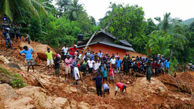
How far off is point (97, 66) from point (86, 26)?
54.5 ft

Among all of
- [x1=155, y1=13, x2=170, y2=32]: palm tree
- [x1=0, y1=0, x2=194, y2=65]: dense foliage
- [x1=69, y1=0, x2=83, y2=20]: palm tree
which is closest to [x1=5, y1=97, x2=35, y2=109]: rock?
[x1=0, y1=0, x2=194, y2=65]: dense foliage

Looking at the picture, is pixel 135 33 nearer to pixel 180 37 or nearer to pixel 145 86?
pixel 180 37

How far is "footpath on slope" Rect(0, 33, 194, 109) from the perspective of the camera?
345 centimetres

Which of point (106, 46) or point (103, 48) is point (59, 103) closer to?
point (103, 48)

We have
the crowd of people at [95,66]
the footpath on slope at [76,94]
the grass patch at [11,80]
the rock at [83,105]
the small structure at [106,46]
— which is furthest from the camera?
the small structure at [106,46]

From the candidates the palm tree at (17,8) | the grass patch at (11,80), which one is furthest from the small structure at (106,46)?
the grass patch at (11,80)

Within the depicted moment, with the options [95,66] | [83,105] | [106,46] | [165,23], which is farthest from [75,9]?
[83,105]

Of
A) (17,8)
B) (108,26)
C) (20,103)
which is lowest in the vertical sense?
(20,103)

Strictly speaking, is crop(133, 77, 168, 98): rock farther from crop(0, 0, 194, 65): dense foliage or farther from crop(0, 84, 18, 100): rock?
crop(0, 84, 18, 100): rock

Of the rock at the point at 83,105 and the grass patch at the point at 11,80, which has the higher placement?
the grass patch at the point at 11,80

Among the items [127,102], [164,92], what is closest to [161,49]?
[164,92]

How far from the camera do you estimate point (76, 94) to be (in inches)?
228

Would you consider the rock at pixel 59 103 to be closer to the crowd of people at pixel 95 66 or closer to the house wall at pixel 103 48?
the crowd of people at pixel 95 66

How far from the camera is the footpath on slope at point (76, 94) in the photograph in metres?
3.45
